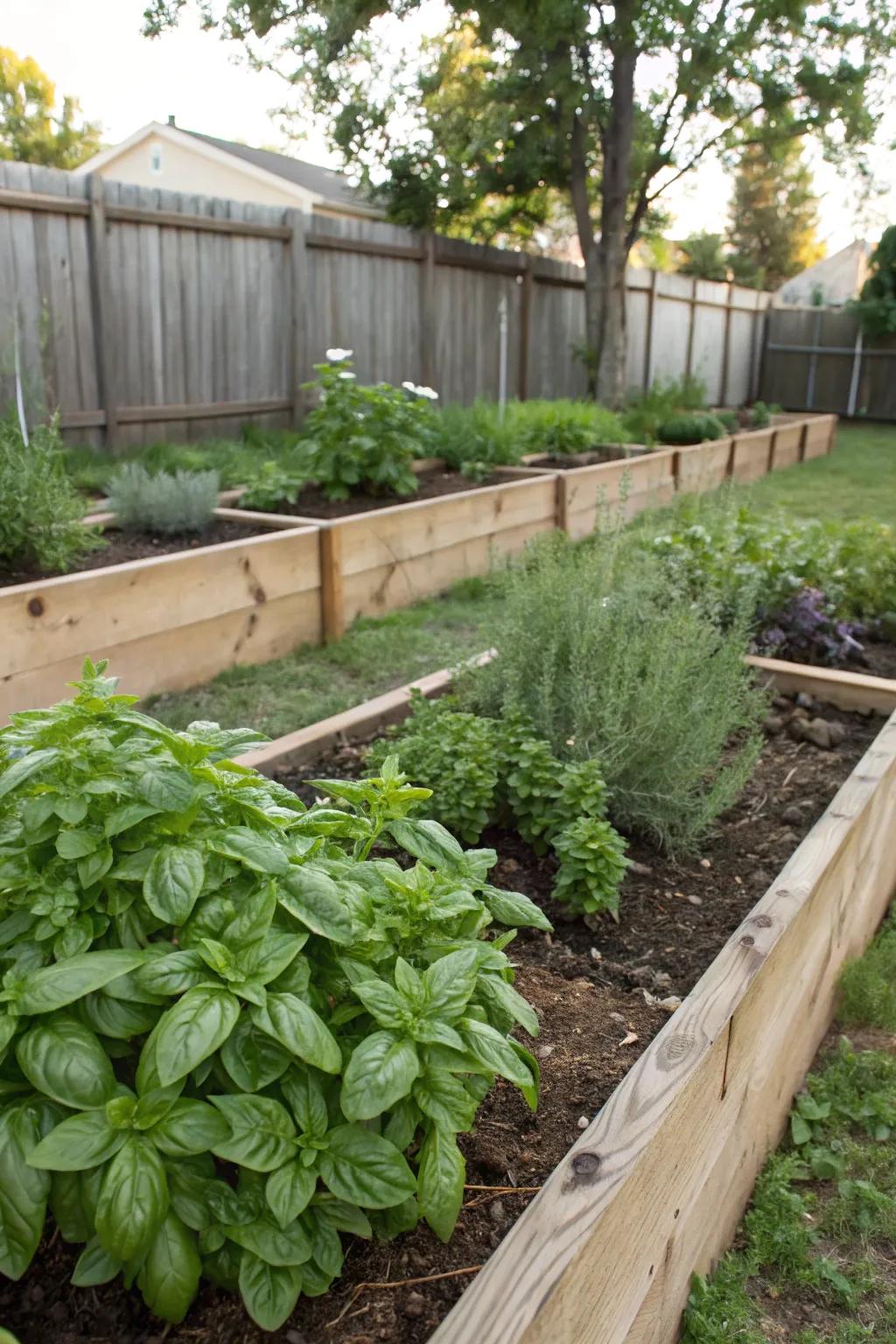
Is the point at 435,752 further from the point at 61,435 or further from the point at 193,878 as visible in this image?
the point at 61,435

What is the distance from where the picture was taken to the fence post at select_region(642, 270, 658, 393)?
1470cm

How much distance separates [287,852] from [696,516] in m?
3.99

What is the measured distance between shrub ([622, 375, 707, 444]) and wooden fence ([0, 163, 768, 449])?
1478 mm

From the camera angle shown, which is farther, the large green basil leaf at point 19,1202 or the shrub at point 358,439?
the shrub at point 358,439

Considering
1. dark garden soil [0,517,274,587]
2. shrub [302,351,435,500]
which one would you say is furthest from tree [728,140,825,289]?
dark garden soil [0,517,274,587]

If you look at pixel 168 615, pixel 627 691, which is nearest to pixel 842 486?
pixel 168 615

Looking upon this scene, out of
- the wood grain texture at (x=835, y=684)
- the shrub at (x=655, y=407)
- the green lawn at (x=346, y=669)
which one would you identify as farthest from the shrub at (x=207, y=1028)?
the shrub at (x=655, y=407)

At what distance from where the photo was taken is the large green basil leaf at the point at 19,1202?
1.09 m

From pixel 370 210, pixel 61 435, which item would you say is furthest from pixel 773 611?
pixel 370 210

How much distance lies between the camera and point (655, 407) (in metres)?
Result: 11.6

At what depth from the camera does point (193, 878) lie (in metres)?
1.25

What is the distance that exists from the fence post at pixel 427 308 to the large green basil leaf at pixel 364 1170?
9.48 metres

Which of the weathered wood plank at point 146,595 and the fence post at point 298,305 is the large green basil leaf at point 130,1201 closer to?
the weathered wood plank at point 146,595

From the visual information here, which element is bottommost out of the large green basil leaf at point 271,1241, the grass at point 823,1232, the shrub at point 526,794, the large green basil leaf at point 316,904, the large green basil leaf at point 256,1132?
the grass at point 823,1232
